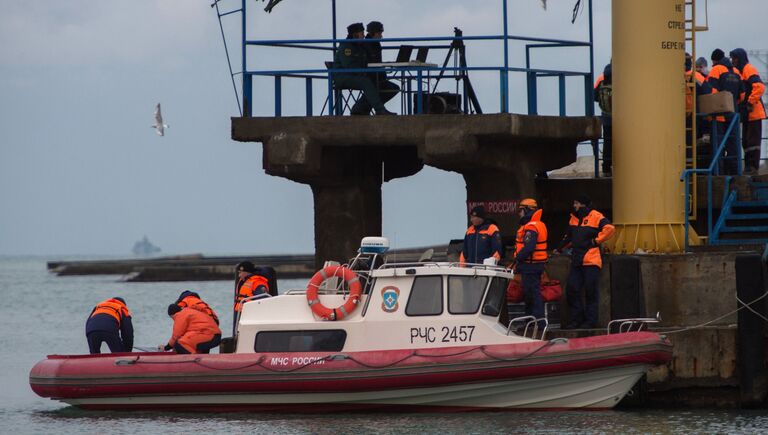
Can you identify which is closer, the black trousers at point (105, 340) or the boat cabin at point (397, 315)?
the boat cabin at point (397, 315)

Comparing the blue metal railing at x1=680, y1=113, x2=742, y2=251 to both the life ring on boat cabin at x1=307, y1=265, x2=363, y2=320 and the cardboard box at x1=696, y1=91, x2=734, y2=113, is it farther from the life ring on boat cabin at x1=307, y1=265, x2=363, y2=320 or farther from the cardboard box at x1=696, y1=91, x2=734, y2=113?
the life ring on boat cabin at x1=307, y1=265, x2=363, y2=320

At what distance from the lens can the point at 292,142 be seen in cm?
1888

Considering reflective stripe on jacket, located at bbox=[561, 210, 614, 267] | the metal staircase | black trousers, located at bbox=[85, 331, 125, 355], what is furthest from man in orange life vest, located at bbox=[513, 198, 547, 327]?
black trousers, located at bbox=[85, 331, 125, 355]

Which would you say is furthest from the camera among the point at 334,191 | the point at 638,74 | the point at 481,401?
the point at 334,191

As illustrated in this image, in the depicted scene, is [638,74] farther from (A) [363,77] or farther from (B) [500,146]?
(A) [363,77]

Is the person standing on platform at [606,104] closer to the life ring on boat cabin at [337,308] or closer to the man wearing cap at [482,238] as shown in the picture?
the man wearing cap at [482,238]

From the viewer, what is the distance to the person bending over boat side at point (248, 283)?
17562 mm

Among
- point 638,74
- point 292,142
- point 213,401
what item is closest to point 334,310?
point 213,401

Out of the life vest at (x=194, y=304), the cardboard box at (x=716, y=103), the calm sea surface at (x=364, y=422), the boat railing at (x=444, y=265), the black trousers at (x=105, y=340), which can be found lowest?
the calm sea surface at (x=364, y=422)

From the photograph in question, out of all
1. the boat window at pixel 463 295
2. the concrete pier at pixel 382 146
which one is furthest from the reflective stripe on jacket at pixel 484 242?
the concrete pier at pixel 382 146

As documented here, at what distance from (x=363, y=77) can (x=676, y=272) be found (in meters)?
5.22

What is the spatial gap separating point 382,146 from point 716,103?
4.52 meters

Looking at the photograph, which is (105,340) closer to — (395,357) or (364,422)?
(364,422)

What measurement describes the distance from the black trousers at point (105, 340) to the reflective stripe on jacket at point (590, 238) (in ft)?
19.1
